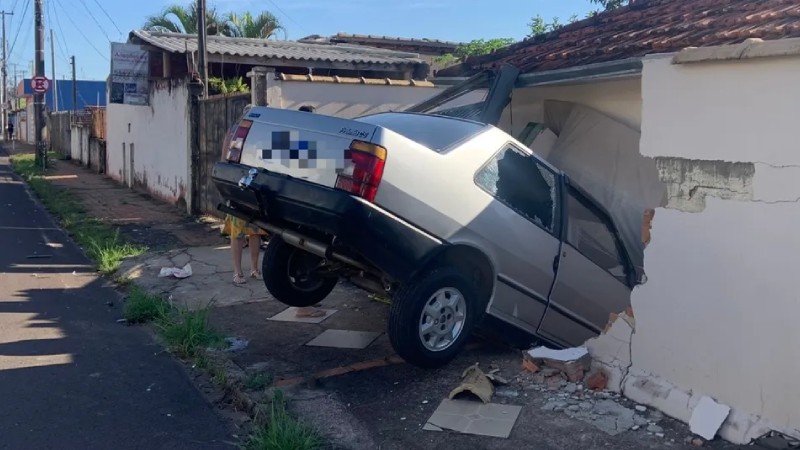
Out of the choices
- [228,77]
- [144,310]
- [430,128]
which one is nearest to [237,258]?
[144,310]

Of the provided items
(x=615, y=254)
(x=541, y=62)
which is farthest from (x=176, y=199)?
(x=615, y=254)

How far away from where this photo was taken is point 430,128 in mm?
5598

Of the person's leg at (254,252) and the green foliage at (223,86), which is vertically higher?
the green foliage at (223,86)

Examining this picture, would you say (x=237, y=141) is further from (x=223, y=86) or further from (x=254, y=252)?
(x=223, y=86)

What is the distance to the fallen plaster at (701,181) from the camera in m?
4.25

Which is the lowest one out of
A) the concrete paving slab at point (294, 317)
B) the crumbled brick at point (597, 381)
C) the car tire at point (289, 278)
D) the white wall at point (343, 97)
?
the concrete paving slab at point (294, 317)

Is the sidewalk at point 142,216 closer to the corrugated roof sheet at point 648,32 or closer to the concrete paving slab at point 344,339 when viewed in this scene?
the corrugated roof sheet at point 648,32

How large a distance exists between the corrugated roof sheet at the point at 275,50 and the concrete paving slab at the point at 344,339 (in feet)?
29.0

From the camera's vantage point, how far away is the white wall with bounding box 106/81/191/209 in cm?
1490

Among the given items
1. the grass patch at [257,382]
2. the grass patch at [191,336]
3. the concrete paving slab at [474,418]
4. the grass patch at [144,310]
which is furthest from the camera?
the grass patch at [144,310]

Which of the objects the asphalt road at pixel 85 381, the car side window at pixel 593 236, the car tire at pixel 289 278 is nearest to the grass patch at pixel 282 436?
the asphalt road at pixel 85 381

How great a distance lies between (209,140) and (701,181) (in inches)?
403

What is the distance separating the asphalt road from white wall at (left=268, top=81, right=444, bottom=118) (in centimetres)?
341

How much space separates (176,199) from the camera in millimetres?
15656
